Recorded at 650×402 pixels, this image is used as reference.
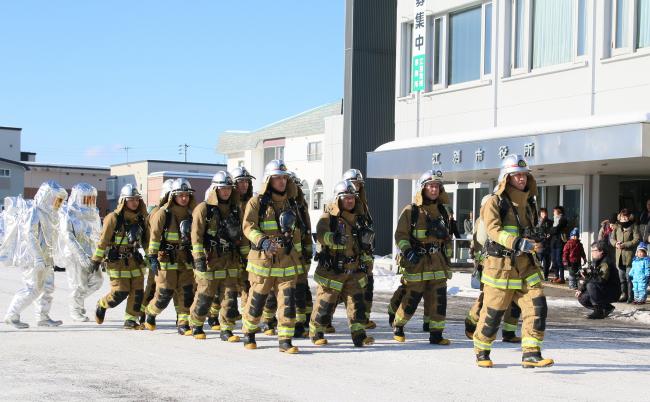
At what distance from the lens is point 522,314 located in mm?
9398

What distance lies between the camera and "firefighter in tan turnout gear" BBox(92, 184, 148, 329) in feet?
42.1

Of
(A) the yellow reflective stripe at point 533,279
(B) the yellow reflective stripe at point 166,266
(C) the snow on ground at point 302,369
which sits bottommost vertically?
(C) the snow on ground at point 302,369

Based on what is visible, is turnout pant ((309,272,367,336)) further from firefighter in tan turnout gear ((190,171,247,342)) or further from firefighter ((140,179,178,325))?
firefighter ((140,179,178,325))

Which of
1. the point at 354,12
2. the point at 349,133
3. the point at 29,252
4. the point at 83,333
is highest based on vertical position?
the point at 354,12

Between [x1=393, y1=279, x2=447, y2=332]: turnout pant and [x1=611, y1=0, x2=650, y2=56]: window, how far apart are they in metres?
10.4

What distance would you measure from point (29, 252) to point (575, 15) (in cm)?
1352

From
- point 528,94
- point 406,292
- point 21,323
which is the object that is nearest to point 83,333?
point 21,323

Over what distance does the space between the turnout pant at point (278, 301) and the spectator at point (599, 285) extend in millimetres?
5976

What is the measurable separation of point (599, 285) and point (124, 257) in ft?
23.9

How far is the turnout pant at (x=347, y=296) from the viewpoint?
10945mm

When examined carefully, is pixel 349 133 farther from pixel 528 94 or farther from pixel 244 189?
pixel 244 189

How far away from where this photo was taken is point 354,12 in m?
31.3

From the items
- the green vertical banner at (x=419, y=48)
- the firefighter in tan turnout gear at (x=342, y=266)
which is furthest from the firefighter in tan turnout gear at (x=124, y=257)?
the green vertical banner at (x=419, y=48)

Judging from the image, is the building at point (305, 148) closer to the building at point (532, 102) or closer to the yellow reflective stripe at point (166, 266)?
the building at point (532, 102)
